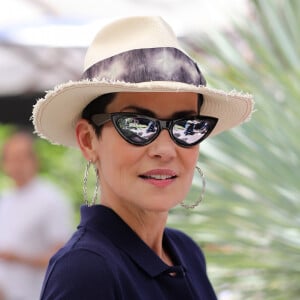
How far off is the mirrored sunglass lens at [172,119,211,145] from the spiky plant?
5.21 feet

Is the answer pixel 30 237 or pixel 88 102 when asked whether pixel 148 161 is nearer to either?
pixel 88 102

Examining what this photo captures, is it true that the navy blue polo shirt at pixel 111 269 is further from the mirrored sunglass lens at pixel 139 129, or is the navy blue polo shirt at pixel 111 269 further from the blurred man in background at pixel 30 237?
the blurred man in background at pixel 30 237

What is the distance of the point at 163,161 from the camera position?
1.66m

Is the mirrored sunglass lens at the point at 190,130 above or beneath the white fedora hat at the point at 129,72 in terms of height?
beneath

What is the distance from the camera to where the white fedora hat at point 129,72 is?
5.45 feet

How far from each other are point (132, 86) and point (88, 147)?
0.71 feet

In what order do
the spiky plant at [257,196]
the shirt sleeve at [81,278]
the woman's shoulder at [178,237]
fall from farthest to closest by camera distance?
the spiky plant at [257,196] → the woman's shoulder at [178,237] → the shirt sleeve at [81,278]

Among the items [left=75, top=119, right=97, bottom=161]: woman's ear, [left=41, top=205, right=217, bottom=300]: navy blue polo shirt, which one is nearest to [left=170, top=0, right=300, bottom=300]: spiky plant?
[left=41, top=205, right=217, bottom=300]: navy blue polo shirt

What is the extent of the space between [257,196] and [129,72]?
6.06 feet

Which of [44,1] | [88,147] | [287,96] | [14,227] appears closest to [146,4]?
[44,1]

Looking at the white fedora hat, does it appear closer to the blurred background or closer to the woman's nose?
the woman's nose

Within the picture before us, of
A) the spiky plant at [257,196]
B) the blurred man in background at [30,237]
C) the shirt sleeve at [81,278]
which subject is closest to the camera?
the shirt sleeve at [81,278]

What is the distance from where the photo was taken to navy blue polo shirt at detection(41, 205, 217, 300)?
1.51 meters

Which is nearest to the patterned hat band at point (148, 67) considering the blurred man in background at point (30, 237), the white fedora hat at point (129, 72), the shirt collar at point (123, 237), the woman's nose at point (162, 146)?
the white fedora hat at point (129, 72)
